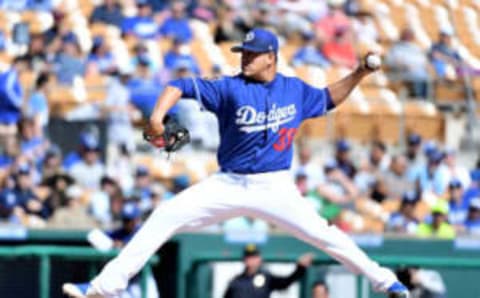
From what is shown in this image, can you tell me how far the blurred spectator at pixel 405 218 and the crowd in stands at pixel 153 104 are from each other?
2 cm

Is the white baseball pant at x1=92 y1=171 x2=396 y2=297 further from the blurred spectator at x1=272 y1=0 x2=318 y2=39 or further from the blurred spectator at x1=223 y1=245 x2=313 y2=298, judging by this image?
the blurred spectator at x1=272 y1=0 x2=318 y2=39

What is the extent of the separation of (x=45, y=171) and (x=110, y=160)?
29.2 inches

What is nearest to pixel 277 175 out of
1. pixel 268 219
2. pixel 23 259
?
pixel 268 219

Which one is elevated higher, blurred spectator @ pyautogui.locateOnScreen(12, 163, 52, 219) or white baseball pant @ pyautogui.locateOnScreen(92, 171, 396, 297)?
white baseball pant @ pyautogui.locateOnScreen(92, 171, 396, 297)

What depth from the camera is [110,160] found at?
44.9 feet

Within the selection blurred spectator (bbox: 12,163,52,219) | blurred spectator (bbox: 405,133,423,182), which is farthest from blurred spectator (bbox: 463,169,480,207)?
blurred spectator (bbox: 12,163,52,219)

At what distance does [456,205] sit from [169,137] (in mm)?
6422

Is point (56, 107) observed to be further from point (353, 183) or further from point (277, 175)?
point (277, 175)

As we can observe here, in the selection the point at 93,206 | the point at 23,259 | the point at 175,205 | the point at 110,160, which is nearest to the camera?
the point at 175,205

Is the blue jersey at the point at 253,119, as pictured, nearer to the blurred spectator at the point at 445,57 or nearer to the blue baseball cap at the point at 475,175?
the blue baseball cap at the point at 475,175

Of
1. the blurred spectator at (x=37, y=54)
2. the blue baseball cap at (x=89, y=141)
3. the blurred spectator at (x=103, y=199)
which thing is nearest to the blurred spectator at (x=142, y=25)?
the blurred spectator at (x=37, y=54)

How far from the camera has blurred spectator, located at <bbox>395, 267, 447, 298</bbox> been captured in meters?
10.2

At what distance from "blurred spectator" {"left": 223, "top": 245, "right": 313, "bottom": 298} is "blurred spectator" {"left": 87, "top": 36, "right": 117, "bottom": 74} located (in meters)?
5.22

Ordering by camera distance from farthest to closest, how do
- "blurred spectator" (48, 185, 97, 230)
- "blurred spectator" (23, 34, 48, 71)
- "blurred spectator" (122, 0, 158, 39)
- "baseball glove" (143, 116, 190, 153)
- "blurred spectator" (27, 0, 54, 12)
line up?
"blurred spectator" (27, 0, 54, 12)
"blurred spectator" (122, 0, 158, 39)
"blurred spectator" (23, 34, 48, 71)
"blurred spectator" (48, 185, 97, 230)
"baseball glove" (143, 116, 190, 153)
